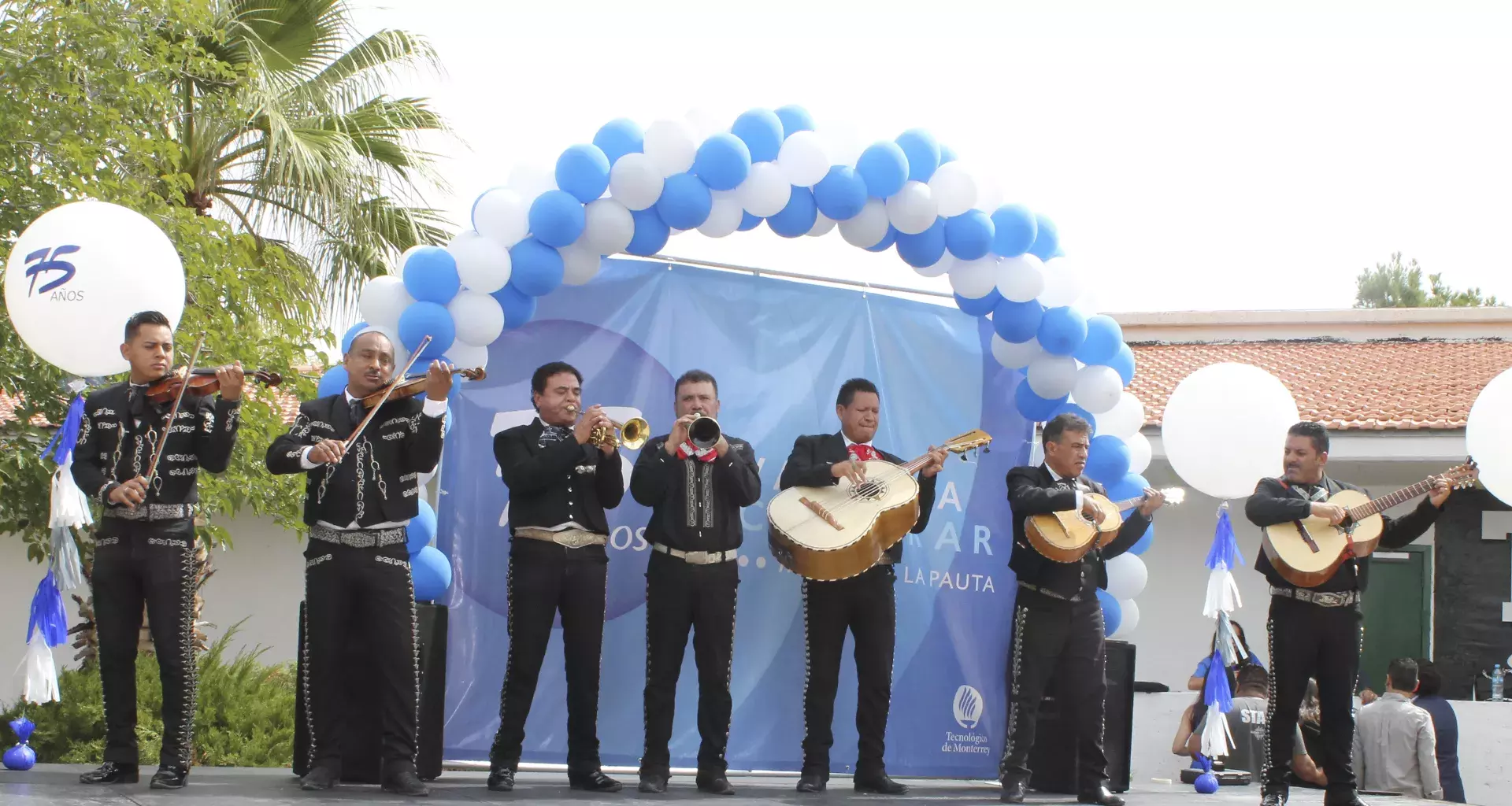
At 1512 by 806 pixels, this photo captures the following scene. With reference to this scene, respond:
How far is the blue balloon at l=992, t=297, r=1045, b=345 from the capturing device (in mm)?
7613

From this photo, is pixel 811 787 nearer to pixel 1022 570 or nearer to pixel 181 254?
pixel 1022 570

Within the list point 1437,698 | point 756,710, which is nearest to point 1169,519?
point 1437,698

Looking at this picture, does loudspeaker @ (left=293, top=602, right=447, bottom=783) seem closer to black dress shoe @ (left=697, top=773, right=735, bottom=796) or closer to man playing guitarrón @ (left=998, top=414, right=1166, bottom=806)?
black dress shoe @ (left=697, top=773, right=735, bottom=796)

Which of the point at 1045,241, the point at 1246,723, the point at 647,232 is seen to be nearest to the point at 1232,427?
the point at 1045,241

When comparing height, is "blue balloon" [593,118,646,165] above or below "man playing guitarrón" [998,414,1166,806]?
above

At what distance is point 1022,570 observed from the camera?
23.1ft

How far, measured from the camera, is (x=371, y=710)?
6109mm

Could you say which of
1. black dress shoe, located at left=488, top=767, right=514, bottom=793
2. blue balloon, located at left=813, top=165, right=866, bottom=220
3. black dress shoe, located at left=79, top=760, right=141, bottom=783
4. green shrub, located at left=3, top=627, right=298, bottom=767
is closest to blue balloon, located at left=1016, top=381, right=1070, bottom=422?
blue balloon, located at left=813, top=165, right=866, bottom=220

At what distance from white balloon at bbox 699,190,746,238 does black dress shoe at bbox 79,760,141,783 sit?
3384 mm

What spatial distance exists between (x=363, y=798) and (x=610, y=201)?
112 inches

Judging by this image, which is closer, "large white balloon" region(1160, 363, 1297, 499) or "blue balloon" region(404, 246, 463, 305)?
"blue balloon" region(404, 246, 463, 305)

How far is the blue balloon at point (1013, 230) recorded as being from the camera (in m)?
7.41

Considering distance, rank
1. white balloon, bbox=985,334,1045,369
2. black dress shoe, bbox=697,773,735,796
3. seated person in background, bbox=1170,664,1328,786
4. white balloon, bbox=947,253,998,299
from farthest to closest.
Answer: seated person in background, bbox=1170,664,1328,786 < white balloon, bbox=985,334,1045,369 < white balloon, bbox=947,253,998,299 < black dress shoe, bbox=697,773,735,796

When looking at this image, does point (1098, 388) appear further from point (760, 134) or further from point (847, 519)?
point (760, 134)
